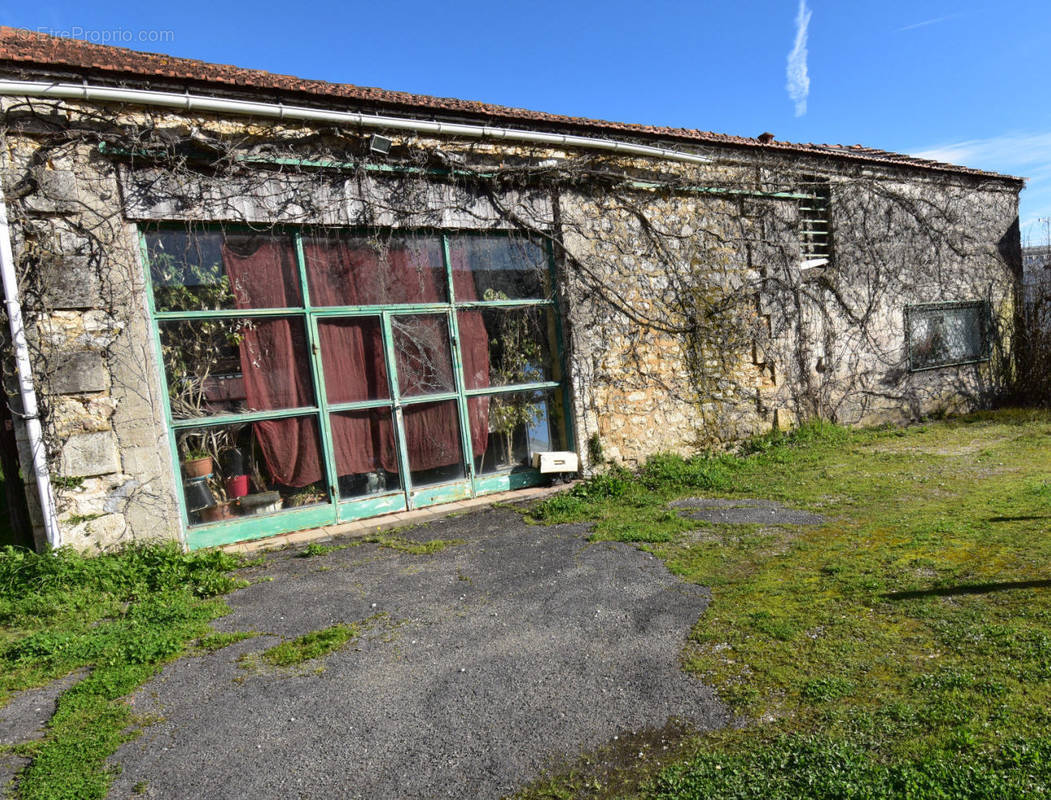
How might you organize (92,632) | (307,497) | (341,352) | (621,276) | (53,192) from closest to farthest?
(92,632)
(53,192)
(307,497)
(341,352)
(621,276)

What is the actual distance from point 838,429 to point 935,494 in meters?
3.19

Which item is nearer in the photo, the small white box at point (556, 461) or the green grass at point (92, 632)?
the green grass at point (92, 632)

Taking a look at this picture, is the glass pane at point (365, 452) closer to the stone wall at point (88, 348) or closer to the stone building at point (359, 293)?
the stone building at point (359, 293)

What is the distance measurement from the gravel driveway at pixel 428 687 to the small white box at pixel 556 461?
6.76 ft

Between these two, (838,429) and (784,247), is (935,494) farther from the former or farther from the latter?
(784,247)

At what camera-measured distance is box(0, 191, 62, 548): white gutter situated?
4406 mm

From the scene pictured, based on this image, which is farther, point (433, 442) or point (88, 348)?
point (433, 442)

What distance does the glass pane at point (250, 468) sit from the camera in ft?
17.1

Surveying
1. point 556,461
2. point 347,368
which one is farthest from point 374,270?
point 556,461

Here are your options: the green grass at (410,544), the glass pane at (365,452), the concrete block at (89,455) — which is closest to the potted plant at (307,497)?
the glass pane at (365,452)

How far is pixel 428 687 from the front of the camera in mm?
2939

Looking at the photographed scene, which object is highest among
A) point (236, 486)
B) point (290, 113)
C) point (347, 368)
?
point (290, 113)

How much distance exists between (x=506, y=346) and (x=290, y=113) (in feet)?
9.45

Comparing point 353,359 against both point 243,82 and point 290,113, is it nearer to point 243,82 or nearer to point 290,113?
point 290,113
